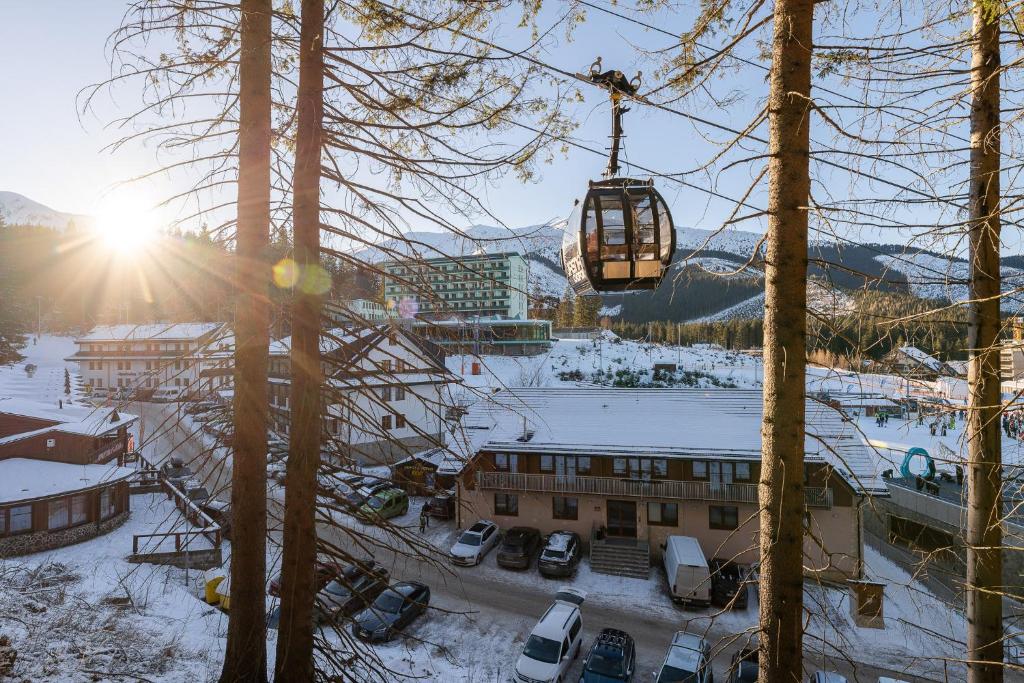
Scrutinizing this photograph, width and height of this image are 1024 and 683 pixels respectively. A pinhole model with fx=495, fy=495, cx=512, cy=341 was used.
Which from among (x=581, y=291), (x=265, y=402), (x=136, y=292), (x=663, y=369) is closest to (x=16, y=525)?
(x=265, y=402)

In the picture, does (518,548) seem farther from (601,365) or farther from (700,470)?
(601,365)

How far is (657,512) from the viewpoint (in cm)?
2000

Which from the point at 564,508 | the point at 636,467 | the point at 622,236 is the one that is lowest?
the point at 564,508

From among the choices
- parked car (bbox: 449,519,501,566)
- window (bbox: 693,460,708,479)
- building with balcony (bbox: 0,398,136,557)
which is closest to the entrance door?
window (bbox: 693,460,708,479)

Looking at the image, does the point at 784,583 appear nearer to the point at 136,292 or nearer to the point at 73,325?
the point at 136,292

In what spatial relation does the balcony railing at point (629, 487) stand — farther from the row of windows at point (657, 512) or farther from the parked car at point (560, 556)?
the parked car at point (560, 556)

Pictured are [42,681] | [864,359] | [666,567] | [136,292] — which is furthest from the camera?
[136,292]

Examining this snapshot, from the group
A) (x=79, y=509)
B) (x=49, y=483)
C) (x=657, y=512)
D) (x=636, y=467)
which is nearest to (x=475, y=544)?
(x=636, y=467)

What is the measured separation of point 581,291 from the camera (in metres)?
7.29

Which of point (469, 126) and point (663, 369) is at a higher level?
point (469, 126)

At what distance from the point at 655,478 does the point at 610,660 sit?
879 centimetres

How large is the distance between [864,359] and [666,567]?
1615 cm

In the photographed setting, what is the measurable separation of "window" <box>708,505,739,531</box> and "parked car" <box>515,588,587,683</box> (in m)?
8.29

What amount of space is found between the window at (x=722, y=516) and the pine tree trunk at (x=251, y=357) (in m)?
18.6
